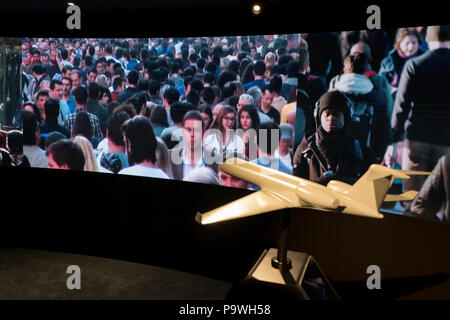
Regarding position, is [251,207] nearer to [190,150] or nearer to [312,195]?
[312,195]

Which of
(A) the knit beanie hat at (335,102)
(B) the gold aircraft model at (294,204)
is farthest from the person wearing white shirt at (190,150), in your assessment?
(B) the gold aircraft model at (294,204)

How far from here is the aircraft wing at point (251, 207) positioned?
1.47 m

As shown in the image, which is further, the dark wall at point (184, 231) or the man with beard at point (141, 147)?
the man with beard at point (141, 147)

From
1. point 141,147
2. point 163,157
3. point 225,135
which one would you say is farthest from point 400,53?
point 141,147

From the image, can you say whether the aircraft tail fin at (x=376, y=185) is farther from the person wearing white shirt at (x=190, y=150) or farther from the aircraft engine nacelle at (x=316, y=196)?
the person wearing white shirt at (x=190, y=150)

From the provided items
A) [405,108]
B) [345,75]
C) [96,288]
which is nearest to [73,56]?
[96,288]

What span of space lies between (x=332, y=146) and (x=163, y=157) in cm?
153

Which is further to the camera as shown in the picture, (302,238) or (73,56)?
(73,56)

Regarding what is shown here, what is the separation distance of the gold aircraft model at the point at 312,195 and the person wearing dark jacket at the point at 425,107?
2.24 feet

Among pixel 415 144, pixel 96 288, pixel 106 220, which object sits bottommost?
pixel 96 288

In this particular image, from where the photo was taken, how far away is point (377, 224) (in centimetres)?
220

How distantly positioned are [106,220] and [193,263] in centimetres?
103

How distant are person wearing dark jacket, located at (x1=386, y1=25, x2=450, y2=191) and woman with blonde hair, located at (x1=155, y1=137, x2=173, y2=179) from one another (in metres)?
1.88
